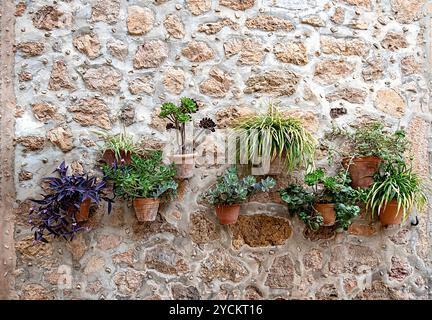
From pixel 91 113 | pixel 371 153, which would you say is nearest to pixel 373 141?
pixel 371 153

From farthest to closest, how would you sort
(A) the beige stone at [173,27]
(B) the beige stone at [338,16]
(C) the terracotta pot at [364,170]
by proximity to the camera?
(B) the beige stone at [338,16]
(A) the beige stone at [173,27]
(C) the terracotta pot at [364,170]

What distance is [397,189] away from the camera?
8.05 feet

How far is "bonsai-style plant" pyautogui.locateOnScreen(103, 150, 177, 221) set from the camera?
235cm

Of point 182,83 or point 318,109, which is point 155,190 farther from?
point 318,109

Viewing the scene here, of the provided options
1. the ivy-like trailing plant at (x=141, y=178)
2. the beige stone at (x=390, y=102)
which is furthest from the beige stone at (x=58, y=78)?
the beige stone at (x=390, y=102)

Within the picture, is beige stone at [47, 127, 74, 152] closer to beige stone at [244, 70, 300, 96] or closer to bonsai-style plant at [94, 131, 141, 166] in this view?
bonsai-style plant at [94, 131, 141, 166]

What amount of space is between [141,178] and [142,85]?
Result: 63cm

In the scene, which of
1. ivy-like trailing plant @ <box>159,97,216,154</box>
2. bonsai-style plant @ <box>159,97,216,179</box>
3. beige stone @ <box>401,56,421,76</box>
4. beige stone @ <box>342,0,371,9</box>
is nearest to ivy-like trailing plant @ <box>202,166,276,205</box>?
bonsai-style plant @ <box>159,97,216,179</box>

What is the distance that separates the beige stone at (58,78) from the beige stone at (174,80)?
0.61 meters

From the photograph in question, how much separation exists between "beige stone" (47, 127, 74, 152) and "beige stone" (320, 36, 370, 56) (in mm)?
1760

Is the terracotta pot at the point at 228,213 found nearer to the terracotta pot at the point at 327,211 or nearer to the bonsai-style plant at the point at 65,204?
the terracotta pot at the point at 327,211

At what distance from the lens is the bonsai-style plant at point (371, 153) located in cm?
253

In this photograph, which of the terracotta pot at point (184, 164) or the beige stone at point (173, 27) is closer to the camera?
the terracotta pot at point (184, 164)
